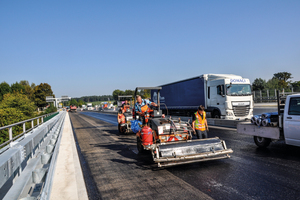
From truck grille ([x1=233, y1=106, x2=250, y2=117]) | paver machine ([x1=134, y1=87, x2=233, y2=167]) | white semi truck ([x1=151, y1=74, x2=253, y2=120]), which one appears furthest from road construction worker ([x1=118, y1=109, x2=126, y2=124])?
truck grille ([x1=233, y1=106, x2=250, y2=117])

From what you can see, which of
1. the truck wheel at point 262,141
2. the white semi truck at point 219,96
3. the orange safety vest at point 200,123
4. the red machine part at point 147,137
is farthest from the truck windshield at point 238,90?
the red machine part at point 147,137

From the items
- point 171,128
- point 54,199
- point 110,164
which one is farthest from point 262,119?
point 54,199

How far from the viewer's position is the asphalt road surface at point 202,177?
177 inches

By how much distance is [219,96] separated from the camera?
1694cm

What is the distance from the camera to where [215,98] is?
17438 mm

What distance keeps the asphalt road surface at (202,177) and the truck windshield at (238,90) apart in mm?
8681

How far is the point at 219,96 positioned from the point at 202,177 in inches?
483

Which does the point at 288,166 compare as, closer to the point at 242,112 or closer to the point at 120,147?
the point at 120,147

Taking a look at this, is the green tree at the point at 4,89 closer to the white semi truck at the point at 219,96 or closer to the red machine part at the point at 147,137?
the white semi truck at the point at 219,96

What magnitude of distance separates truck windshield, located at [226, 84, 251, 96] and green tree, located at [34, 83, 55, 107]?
100 m

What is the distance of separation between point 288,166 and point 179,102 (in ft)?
56.2

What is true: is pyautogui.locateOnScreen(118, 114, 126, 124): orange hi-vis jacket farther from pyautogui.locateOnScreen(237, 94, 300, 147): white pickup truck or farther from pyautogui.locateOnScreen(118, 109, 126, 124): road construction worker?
pyautogui.locateOnScreen(237, 94, 300, 147): white pickup truck

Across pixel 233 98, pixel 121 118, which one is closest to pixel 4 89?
pixel 121 118

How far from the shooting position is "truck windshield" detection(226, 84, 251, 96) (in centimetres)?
1633
